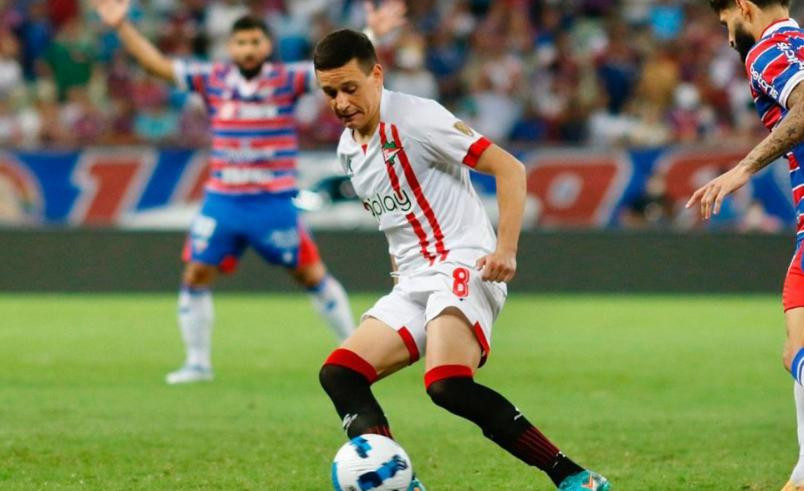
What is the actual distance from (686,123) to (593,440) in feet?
42.1

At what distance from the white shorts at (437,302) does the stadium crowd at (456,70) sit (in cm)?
1312

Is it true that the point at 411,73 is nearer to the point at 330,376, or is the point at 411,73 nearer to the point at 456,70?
the point at 456,70

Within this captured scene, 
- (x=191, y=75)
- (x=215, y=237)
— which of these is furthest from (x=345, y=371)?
(x=191, y=75)

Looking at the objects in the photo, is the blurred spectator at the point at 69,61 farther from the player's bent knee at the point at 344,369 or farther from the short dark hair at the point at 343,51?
the player's bent knee at the point at 344,369

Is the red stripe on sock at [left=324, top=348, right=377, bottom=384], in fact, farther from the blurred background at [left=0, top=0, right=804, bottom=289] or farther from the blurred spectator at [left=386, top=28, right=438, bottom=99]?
the blurred spectator at [left=386, top=28, right=438, bottom=99]

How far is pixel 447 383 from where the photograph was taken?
17.8 feet

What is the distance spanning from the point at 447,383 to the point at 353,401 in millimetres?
400

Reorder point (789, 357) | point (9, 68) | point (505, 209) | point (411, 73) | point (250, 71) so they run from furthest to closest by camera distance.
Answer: point (411, 73)
point (9, 68)
point (250, 71)
point (505, 209)
point (789, 357)

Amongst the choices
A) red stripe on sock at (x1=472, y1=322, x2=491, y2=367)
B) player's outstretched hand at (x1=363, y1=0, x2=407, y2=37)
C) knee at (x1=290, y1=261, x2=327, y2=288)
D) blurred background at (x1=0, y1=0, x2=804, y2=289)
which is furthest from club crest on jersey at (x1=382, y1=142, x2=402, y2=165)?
blurred background at (x1=0, y1=0, x2=804, y2=289)

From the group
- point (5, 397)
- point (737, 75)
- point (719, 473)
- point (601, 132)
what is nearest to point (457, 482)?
point (719, 473)

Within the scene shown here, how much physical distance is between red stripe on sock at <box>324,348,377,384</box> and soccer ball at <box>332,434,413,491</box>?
1.27ft

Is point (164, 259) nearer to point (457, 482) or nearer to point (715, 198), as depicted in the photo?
point (457, 482)

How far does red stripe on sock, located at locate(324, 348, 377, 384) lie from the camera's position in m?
5.67

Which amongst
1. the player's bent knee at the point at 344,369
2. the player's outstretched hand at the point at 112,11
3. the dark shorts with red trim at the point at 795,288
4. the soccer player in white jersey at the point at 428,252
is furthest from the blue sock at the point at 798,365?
the player's outstretched hand at the point at 112,11
